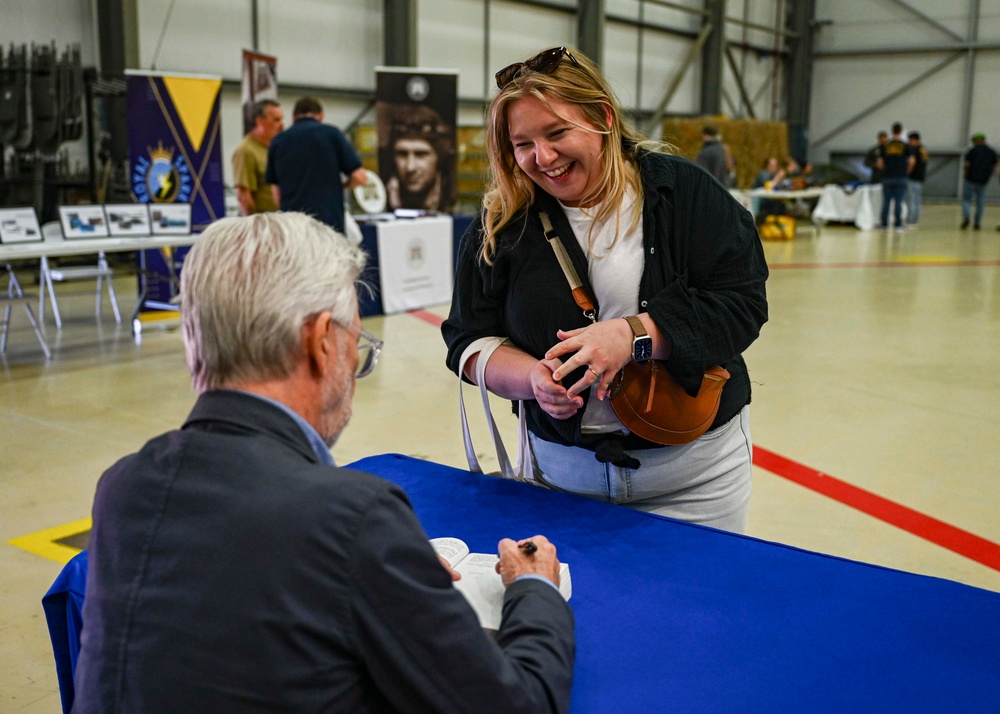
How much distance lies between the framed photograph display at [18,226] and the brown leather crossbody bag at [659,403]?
5348mm

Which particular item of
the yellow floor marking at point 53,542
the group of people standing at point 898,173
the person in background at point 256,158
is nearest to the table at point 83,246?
the person in background at point 256,158

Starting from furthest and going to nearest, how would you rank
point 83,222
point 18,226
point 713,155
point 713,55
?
point 713,55
point 713,155
point 83,222
point 18,226

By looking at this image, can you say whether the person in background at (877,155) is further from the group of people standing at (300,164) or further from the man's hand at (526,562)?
the man's hand at (526,562)

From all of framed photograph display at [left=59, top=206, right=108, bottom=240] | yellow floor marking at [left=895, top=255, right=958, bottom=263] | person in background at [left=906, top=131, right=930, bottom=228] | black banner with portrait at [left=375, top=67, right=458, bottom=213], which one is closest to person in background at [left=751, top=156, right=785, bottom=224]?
person in background at [left=906, top=131, right=930, bottom=228]

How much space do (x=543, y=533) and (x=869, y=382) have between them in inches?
167

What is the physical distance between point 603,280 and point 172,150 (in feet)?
20.0

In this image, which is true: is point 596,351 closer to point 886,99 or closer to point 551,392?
point 551,392

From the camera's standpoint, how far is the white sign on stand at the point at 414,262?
7391 mm

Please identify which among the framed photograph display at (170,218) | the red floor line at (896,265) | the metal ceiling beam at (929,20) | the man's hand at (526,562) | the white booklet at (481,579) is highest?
the metal ceiling beam at (929,20)

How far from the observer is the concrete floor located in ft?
10.1

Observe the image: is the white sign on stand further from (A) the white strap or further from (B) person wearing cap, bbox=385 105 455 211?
(A) the white strap

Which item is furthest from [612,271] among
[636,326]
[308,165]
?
[308,165]

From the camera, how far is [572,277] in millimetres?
1741

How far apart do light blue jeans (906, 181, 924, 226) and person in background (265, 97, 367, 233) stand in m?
12.0
